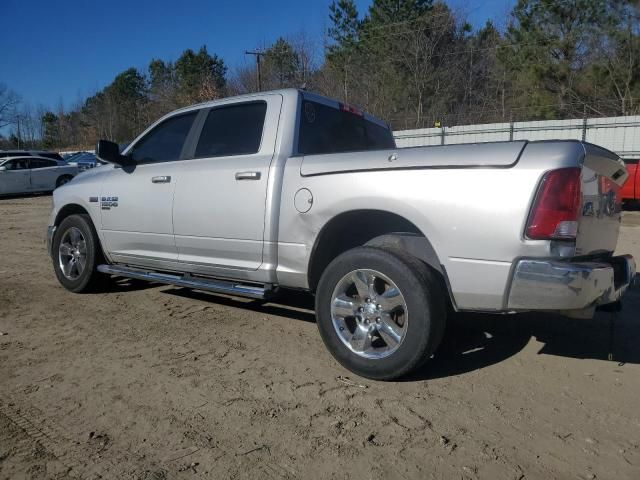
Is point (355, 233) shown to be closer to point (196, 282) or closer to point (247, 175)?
point (247, 175)

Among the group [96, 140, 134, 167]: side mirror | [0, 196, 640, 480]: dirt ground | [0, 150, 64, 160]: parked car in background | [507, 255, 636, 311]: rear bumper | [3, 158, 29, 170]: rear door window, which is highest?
[0, 150, 64, 160]: parked car in background

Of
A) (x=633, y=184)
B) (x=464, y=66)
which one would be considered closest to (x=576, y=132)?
(x=633, y=184)

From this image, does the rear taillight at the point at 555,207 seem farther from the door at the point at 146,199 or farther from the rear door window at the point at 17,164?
the rear door window at the point at 17,164

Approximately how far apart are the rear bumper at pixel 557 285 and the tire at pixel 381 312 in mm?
503

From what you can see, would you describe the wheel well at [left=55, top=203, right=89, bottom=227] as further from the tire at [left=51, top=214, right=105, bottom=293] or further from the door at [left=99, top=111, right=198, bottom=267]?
the door at [left=99, top=111, right=198, bottom=267]

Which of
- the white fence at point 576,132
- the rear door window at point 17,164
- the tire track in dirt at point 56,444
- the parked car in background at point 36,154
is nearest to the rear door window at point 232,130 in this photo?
the tire track in dirt at point 56,444

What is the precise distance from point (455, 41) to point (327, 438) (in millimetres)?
39161

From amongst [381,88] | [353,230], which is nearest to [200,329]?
[353,230]

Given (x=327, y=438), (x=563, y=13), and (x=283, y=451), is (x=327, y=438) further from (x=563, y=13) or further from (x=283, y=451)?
(x=563, y=13)

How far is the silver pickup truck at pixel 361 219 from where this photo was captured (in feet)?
10.1

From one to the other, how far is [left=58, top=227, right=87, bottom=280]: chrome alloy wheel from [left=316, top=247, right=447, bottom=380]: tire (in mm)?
3246

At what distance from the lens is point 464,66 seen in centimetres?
3797

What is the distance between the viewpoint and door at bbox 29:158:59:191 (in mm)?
22078

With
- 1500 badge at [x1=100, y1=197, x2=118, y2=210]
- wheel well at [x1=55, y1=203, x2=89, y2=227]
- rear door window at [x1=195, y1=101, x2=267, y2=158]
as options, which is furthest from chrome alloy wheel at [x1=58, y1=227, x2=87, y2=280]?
rear door window at [x1=195, y1=101, x2=267, y2=158]
